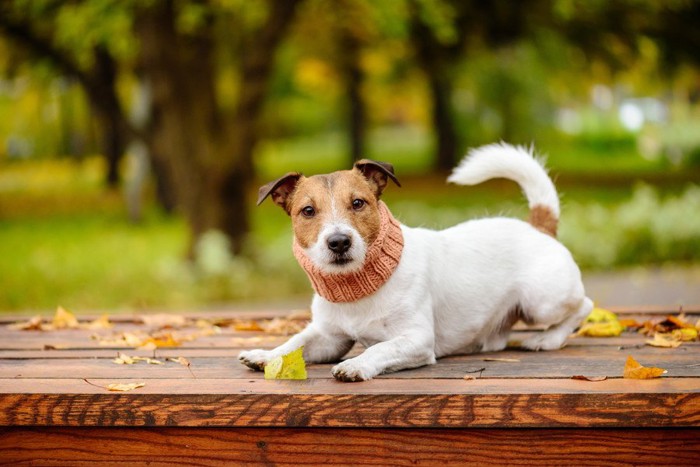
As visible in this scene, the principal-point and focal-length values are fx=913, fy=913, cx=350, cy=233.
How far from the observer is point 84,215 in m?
20.8

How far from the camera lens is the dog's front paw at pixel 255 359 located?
136 inches

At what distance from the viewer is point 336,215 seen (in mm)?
3303

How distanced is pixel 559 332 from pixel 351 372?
1187mm

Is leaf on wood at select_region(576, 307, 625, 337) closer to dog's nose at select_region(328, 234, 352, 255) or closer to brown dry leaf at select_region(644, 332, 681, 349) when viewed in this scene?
brown dry leaf at select_region(644, 332, 681, 349)

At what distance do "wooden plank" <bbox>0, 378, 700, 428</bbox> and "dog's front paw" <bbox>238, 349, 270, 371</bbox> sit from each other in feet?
0.97

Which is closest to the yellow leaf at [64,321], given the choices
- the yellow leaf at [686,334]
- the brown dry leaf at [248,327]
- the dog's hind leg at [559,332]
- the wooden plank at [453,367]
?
the brown dry leaf at [248,327]

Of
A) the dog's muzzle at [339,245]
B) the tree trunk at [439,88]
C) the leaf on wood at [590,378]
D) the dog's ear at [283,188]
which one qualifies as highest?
the tree trunk at [439,88]

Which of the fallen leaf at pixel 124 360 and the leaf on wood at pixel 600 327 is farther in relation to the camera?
the leaf on wood at pixel 600 327

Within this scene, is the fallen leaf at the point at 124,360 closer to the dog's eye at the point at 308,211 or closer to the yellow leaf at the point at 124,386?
the yellow leaf at the point at 124,386

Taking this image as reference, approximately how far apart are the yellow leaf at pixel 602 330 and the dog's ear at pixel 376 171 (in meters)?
1.37

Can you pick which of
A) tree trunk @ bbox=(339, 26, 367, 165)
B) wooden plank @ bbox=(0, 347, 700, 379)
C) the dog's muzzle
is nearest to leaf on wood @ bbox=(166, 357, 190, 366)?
wooden plank @ bbox=(0, 347, 700, 379)

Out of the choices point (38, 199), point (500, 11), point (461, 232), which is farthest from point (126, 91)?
point (461, 232)

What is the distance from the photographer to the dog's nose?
3.21 meters

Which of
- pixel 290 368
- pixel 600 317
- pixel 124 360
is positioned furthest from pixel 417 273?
pixel 600 317
